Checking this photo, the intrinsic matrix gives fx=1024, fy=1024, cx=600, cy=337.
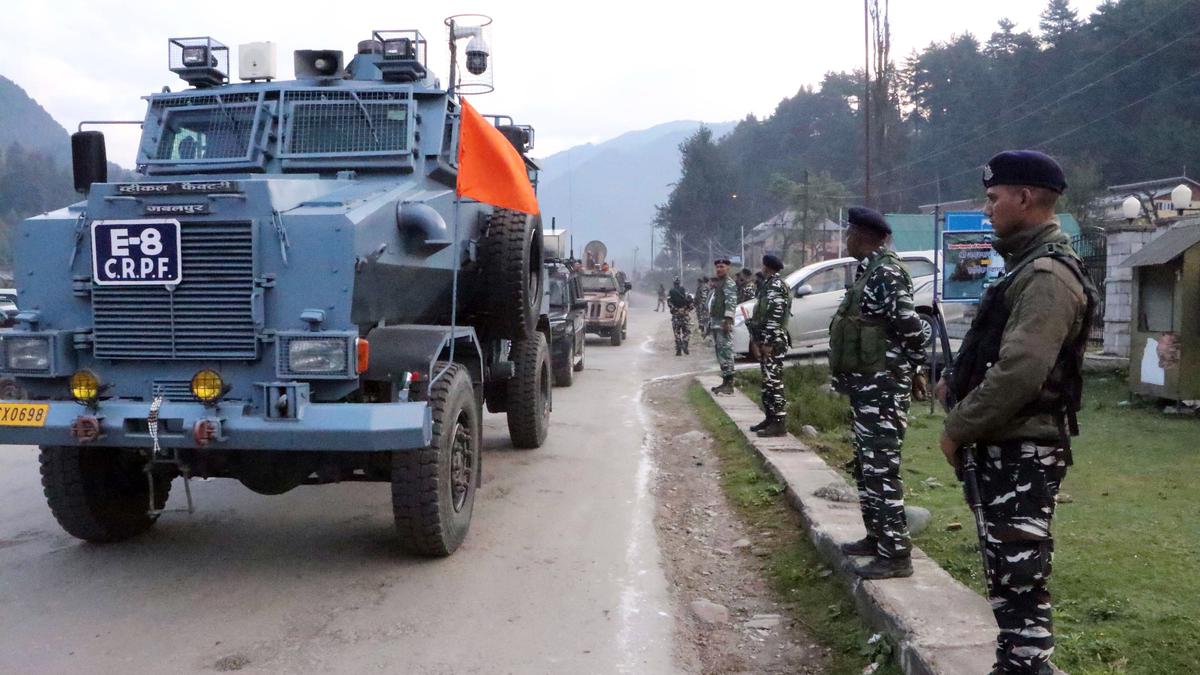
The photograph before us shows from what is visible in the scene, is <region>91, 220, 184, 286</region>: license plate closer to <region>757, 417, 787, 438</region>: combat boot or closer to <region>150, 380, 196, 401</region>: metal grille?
<region>150, 380, 196, 401</region>: metal grille

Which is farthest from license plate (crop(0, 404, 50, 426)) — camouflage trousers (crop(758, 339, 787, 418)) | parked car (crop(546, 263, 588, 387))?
parked car (crop(546, 263, 588, 387))

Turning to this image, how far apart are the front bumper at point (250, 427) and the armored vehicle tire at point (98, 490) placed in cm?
57

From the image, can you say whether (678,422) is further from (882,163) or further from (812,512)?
(882,163)

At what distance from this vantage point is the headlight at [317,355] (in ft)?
16.1

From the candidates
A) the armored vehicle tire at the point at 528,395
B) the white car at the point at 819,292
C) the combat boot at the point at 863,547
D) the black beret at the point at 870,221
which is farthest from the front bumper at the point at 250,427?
the white car at the point at 819,292

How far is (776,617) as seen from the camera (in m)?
4.92

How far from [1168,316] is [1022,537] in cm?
822

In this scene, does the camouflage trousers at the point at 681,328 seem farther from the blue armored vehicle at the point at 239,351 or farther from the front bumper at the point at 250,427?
the front bumper at the point at 250,427

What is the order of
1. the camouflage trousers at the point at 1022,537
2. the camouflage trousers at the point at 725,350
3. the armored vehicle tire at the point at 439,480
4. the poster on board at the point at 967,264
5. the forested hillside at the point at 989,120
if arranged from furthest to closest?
the forested hillside at the point at 989,120, the camouflage trousers at the point at 725,350, the poster on board at the point at 967,264, the armored vehicle tire at the point at 439,480, the camouflage trousers at the point at 1022,537

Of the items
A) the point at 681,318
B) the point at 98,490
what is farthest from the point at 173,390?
the point at 681,318

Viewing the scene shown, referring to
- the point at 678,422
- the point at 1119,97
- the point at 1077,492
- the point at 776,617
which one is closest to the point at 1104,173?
the point at 1119,97

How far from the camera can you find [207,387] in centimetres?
501

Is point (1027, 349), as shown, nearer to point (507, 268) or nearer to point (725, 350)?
point (507, 268)

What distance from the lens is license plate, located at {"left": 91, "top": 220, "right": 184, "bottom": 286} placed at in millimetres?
5074
